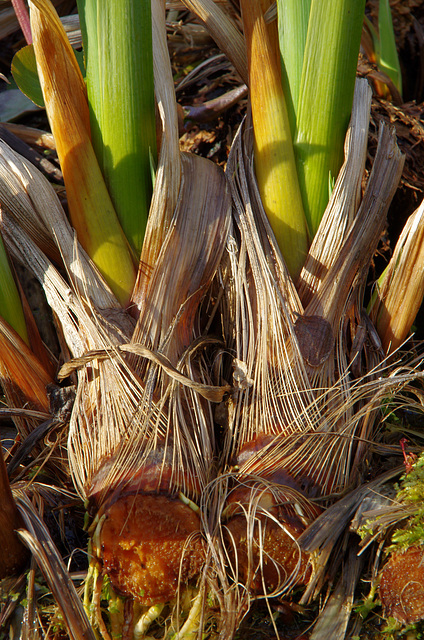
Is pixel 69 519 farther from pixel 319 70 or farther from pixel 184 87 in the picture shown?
pixel 184 87

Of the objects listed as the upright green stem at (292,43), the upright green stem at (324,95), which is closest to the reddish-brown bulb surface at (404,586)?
the upright green stem at (324,95)

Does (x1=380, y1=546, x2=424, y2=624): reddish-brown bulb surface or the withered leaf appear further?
the withered leaf

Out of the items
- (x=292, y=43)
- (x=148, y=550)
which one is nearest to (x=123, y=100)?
(x=292, y=43)

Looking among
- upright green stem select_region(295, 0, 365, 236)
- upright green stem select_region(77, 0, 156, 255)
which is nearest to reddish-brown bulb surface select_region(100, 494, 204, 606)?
upright green stem select_region(77, 0, 156, 255)

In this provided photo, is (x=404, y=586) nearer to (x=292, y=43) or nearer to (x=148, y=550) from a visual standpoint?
(x=148, y=550)

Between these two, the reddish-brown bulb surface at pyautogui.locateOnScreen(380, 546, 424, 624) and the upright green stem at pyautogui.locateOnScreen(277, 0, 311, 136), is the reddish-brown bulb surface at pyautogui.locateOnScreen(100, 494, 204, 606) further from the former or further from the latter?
the upright green stem at pyautogui.locateOnScreen(277, 0, 311, 136)

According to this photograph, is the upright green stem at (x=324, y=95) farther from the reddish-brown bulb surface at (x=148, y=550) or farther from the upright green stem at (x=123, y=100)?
the reddish-brown bulb surface at (x=148, y=550)

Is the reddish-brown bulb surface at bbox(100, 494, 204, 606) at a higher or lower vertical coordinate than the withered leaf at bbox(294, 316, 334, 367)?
lower

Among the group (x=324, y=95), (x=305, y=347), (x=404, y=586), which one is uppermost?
(x=324, y=95)

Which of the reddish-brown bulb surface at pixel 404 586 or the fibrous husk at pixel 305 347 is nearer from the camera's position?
the reddish-brown bulb surface at pixel 404 586

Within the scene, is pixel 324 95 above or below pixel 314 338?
above

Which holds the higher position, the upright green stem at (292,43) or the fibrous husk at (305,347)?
the upright green stem at (292,43)
